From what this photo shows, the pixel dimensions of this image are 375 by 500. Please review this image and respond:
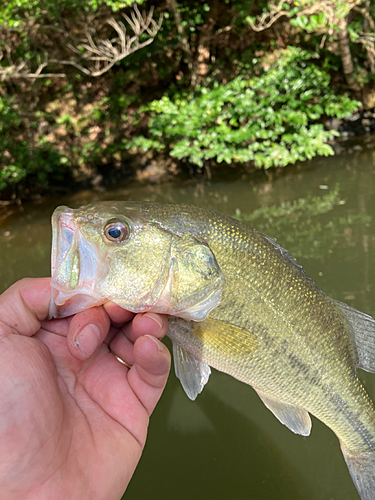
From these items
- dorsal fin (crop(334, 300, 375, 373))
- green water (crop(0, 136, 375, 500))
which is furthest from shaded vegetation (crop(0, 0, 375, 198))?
dorsal fin (crop(334, 300, 375, 373))

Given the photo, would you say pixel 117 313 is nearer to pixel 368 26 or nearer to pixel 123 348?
pixel 123 348

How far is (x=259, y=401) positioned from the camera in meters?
2.67

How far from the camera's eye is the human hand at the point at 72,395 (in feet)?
4.18

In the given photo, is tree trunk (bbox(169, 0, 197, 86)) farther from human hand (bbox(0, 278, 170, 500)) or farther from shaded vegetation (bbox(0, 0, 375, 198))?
human hand (bbox(0, 278, 170, 500))

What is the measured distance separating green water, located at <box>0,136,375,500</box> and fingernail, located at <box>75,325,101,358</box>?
136 centimetres

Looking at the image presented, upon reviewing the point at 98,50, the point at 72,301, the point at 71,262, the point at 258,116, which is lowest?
the point at 72,301

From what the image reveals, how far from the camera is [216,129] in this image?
6625 mm

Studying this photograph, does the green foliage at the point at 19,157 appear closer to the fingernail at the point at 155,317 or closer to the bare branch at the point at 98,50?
the bare branch at the point at 98,50

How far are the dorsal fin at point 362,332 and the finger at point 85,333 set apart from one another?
1.09m

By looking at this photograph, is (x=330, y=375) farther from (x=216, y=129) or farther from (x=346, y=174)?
(x=216, y=129)

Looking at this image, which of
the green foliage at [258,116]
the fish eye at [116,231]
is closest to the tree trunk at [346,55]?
the green foliage at [258,116]

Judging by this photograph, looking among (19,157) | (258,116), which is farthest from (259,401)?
(19,157)

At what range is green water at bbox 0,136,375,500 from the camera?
225cm

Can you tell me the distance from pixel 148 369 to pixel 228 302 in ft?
1.43
